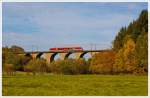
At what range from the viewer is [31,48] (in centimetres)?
1336

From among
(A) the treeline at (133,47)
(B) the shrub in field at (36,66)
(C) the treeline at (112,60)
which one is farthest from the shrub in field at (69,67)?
(A) the treeline at (133,47)

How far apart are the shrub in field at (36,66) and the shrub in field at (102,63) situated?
571 millimetres

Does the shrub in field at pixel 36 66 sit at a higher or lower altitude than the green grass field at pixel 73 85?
higher

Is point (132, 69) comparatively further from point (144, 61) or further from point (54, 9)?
point (54, 9)

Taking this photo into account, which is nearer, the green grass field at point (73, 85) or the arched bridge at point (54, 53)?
the green grass field at point (73, 85)

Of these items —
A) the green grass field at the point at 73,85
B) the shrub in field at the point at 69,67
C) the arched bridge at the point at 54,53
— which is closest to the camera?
the green grass field at the point at 73,85

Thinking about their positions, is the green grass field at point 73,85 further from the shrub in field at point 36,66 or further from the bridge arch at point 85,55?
the bridge arch at point 85,55

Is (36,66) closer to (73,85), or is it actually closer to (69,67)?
(69,67)

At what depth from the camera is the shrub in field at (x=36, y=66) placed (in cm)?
1343

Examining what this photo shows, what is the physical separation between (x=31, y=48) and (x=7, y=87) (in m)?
0.54

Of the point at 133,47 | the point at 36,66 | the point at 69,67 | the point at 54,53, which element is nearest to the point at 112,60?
the point at 133,47

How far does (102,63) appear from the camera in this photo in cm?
1362

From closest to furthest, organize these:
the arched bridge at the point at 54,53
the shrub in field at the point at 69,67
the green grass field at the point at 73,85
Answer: the green grass field at the point at 73,85 < the arched bridge at the point at 54,53 < the shrub in field at the point at 69,67

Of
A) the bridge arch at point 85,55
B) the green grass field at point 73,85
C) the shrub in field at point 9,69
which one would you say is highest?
the bridge arch at point 85,55
